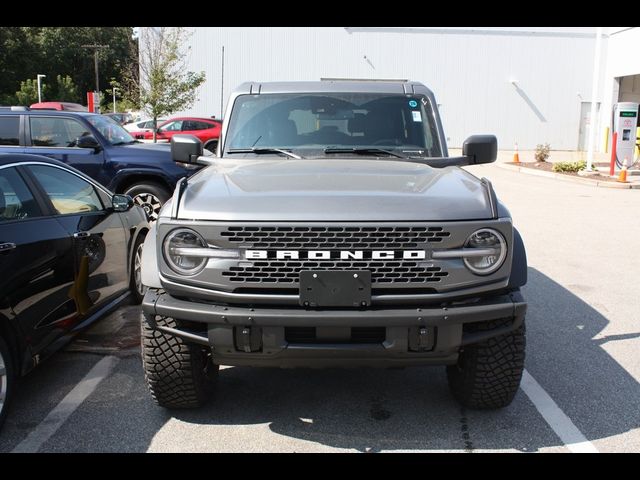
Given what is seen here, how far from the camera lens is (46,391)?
433 cm

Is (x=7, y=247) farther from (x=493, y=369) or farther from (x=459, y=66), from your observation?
(x=459, y=66)

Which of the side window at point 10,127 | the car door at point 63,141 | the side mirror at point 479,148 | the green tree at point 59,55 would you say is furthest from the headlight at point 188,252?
the green tree at point 59,55

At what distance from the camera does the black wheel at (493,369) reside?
12.1ft

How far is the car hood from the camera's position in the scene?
3338 mm

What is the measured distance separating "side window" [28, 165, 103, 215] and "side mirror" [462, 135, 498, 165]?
287cm

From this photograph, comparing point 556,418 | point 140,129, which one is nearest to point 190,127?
point 140,129

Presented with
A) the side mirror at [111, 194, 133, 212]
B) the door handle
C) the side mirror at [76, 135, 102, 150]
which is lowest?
the door handle

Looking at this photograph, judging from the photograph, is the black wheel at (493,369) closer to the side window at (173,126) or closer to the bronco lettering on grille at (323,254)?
the bronco lettering on grille at (323,254)

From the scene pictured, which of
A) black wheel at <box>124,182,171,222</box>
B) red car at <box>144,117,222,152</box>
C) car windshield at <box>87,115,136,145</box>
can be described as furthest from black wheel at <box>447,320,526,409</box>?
red car at <box>144,117,222,152</box>

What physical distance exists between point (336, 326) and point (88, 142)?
7706 mm

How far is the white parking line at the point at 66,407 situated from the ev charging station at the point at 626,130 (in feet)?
64.9

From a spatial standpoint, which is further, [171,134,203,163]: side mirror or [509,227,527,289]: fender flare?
[171,134,203,163]: side mirror

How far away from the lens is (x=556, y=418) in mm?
3908

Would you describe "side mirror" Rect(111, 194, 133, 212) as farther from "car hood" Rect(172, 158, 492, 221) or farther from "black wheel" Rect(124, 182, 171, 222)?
"black wheel" Rect(124, 182, 171, 222)
